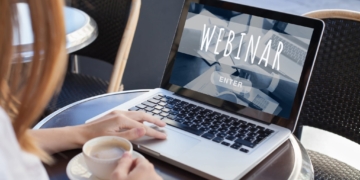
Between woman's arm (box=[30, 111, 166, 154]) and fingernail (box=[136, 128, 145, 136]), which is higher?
fingernail (box=[136, 128, 145, 136])

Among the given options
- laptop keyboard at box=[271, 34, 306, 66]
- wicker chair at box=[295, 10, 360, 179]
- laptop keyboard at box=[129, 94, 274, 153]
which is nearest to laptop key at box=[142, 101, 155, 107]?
laptop keyboard at box=[129, 94, 274, 153]

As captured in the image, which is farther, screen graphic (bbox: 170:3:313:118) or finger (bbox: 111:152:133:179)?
screen graphic (bbox: 170:3:313:118)

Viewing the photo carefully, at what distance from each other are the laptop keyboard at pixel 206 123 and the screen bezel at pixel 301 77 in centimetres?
3

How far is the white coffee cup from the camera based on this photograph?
2.29 feet

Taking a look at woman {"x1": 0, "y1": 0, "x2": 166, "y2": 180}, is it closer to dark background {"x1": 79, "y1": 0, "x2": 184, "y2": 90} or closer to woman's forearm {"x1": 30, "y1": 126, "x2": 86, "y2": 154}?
woman's forearm {"x1": 30, "y1": 126, "x2": 86, "y2": 154}

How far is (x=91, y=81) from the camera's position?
5.79ft

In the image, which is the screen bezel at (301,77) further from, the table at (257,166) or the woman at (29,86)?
the woman at (29,86)

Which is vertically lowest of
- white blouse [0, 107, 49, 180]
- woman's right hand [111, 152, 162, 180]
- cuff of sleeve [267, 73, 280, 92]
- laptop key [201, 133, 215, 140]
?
laptop key [201, 133, 215, 140]

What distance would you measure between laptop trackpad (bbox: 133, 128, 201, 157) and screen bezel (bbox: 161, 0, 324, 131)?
169mm

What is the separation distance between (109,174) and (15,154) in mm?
249

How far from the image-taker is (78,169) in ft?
2.54

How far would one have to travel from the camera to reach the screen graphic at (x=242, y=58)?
0.96 meters

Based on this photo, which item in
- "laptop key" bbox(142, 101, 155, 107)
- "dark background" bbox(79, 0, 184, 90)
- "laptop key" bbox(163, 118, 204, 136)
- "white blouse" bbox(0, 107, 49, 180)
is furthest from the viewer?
"dark background" bbox(79, 0, 184, 90)

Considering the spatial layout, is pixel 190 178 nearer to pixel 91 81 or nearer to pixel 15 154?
pixel 15 154
